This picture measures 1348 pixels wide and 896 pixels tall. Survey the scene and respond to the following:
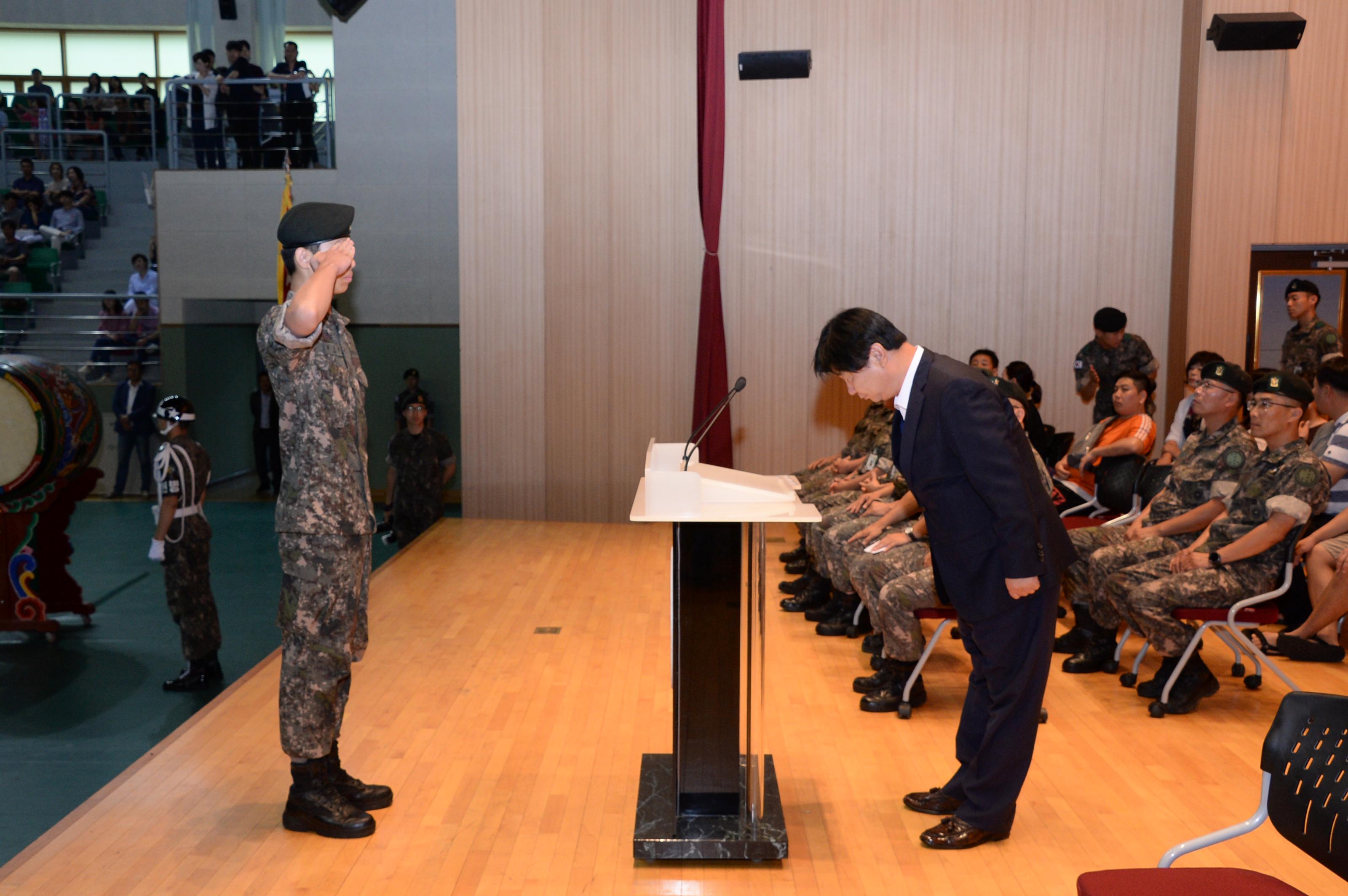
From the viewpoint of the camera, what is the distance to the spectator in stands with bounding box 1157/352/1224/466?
5.46m

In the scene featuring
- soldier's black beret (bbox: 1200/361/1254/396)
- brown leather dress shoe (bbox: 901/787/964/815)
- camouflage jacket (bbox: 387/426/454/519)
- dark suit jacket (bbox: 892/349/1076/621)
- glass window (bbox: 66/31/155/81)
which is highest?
glass window (bbox: 66/31/155/81)

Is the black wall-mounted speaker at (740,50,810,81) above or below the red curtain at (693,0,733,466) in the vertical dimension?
above

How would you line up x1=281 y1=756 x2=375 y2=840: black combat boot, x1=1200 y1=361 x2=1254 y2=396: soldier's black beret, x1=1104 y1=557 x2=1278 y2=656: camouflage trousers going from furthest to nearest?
x1=1200 y1=361 x2=1254 y2=396: soldier's black beret, x1=1104 y1=557 x2=1278 y2=656: camouflage trousers, x1=281 y1=756 x2=375 y2=840: black combat boot

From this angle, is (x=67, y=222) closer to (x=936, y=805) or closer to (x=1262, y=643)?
(x=936, y=805)

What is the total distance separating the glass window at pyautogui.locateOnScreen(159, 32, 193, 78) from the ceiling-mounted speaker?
3884 millimetres

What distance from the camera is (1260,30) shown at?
21.1ft

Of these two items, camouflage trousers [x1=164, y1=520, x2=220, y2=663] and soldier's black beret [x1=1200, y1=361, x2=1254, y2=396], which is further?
camouflage trousers [x1=164, y1=520, x2=220, y2=663]

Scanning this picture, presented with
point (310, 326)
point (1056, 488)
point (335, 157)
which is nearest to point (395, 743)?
point (310, 326)

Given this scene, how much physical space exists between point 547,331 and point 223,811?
516cm

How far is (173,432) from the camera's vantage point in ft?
16.2

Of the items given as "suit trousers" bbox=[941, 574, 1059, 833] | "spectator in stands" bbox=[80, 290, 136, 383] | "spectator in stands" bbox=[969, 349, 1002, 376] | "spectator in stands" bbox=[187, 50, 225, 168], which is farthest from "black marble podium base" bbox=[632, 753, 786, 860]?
"spectator in stands" bbox=[187, 50, 225, 168]

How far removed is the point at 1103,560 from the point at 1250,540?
589 mm

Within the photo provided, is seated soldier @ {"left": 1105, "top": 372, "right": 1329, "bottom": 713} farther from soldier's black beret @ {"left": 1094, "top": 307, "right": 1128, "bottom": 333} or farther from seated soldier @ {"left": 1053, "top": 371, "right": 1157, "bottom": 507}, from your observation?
soldier's black beret @ {"left": 1094, "top": 307, "right": 1128, "bottom": 333}

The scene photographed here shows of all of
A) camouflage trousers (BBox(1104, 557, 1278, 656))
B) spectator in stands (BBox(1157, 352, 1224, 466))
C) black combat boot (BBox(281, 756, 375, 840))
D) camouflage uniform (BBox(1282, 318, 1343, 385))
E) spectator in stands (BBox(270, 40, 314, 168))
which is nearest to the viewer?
black combat boot (BBox(281, 756, 375, 840))
